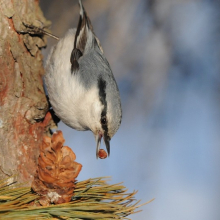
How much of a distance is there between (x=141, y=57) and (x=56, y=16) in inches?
19.0

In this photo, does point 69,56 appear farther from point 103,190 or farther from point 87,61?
point 103,190

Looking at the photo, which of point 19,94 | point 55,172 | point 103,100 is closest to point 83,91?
point 103,100

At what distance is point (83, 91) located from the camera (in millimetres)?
1751

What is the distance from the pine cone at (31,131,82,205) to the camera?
1.06 m

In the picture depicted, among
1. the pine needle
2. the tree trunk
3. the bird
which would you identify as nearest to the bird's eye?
the bird

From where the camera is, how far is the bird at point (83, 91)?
5.64 ft

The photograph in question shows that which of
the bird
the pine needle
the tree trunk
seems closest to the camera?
the pine needle

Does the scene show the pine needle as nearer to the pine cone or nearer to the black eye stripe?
the pine cone

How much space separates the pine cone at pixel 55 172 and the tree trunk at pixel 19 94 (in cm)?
33

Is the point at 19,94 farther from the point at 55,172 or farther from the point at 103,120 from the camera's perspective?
the point at 55,172

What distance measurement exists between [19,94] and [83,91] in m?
0.33

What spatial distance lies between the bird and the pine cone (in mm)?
619

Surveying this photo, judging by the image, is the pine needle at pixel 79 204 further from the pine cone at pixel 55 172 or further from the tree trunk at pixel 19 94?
the tree trunk at pixel 19 94

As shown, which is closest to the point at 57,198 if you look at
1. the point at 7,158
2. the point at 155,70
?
the point at 7,158
